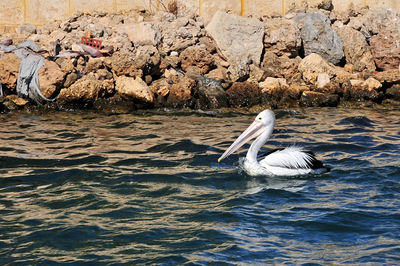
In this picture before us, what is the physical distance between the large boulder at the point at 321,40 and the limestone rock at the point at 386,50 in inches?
46.6

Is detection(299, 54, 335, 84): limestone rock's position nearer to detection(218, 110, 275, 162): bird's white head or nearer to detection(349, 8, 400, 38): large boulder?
detection(349, 8, 400, 38): large boulder

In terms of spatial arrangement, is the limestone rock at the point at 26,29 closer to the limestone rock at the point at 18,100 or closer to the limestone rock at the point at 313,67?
the limestone rock at the point at 18,100

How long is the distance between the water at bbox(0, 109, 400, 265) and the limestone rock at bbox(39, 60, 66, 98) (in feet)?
8.82

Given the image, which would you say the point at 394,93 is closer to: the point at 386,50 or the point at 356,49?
the point at 386,50

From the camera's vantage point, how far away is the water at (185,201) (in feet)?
17.7

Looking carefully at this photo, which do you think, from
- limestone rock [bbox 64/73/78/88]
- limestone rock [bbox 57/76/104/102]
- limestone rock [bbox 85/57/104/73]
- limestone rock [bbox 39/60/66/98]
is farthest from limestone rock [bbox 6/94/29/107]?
limestone rock [bbox 85/57/104/73]

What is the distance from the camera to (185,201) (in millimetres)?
6965

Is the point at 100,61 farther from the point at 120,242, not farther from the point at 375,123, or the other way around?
the point at 120,242

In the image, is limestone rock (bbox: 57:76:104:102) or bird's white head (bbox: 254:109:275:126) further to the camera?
limestone rock (bbox: 57:76:104:102)

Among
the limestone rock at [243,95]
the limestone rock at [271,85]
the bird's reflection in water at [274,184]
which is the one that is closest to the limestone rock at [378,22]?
the limestone rock at [271,85]

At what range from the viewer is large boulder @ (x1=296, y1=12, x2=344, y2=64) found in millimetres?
18891

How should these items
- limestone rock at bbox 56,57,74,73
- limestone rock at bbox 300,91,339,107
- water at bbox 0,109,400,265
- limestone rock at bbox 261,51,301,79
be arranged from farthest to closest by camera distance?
limestone rock at bbox 261,51,301,79 < limestone rock at bbox 300,91,339,107 < limestone rock at bbox 56,57,74,73 < water at bbox 0,109,400,265

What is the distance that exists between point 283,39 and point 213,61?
2565mm

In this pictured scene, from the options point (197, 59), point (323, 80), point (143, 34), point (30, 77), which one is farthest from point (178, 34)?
point (30, 77)
